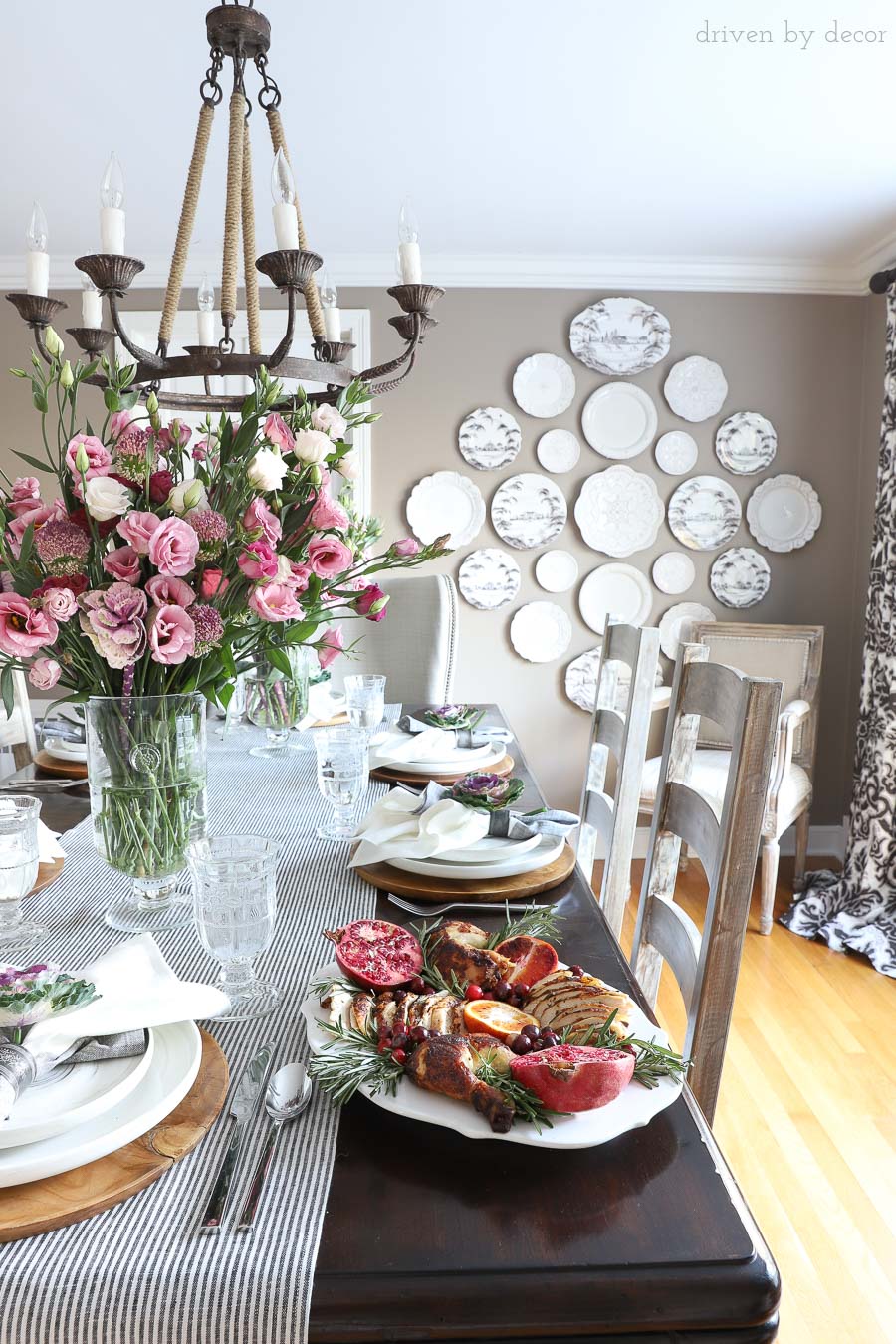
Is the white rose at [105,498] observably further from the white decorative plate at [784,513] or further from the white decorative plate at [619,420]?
the white decorative plate at [784,513]

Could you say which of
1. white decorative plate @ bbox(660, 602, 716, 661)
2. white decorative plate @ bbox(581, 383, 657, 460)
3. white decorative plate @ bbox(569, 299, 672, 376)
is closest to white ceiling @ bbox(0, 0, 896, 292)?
white decorative plate @ bbox(569, 299, 672, 376)

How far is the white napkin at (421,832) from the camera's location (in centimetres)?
124

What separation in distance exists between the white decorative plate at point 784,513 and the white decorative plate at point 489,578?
105cm

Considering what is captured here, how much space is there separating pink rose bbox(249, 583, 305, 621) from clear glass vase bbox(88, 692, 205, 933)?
0.49 ft

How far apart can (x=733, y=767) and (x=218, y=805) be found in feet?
2.88

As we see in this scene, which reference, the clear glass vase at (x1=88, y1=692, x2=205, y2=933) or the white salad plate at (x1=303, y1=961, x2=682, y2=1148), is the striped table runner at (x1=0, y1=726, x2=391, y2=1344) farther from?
the clear glass vase at (x1=88, y1=692, x2=205, y2=933)

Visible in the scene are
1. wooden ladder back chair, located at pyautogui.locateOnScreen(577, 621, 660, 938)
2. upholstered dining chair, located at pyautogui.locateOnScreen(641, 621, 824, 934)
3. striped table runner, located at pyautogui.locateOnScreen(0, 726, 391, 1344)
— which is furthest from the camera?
upholstered dining chair, located at pyautogui.locateOnScreen(641, 621, 824, 934)

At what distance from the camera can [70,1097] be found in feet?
2.30

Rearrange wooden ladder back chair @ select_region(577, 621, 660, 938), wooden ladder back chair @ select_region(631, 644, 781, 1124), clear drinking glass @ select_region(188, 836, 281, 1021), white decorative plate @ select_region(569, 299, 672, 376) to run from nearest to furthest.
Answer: clear drinking glass @ select_region(188, 836, 281, 1021) → wooden ladder back chair @ select_region(631, 644, 781, 1124) → wooden ladder back chair @ select_region(577, 621, 660, 938) → white decorative plate @ select_region(569, 299, 672, 376)

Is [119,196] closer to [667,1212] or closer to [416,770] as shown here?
[416,770]

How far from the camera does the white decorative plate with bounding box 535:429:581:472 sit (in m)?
4.13

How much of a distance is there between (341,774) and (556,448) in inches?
118

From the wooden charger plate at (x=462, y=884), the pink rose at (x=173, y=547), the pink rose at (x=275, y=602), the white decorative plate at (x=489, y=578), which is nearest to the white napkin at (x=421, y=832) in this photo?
the wooden charger plate at (x=462, y=884)

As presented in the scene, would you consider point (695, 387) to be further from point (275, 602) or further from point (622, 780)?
point (275, 602)
